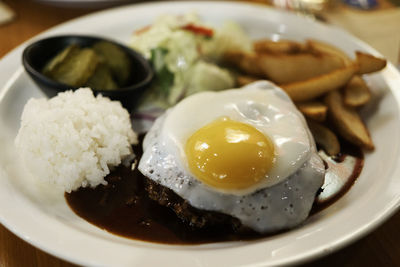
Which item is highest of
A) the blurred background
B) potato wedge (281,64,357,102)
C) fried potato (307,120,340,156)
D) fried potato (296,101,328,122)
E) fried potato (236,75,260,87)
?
potato wedge (281,64,357,102)

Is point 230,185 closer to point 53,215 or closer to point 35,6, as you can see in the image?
point 53,215

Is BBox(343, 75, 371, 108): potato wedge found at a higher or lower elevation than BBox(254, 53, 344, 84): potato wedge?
lower

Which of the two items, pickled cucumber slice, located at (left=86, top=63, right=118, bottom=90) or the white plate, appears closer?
the white plate

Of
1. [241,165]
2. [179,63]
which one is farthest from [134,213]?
[179,63]

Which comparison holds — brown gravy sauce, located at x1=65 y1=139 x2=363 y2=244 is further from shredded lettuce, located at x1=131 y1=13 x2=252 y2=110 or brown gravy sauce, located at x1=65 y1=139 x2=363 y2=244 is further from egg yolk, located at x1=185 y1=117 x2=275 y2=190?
shredded lettuce, located at x1=131 y1=13 x2=252 y2=110

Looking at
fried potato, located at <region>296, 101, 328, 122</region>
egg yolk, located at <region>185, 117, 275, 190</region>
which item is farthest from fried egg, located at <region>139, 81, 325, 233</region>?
fried potato, located at <region>296, 101, 328, 122</region>

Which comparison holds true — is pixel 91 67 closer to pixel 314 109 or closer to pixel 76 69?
pixel 76 69
